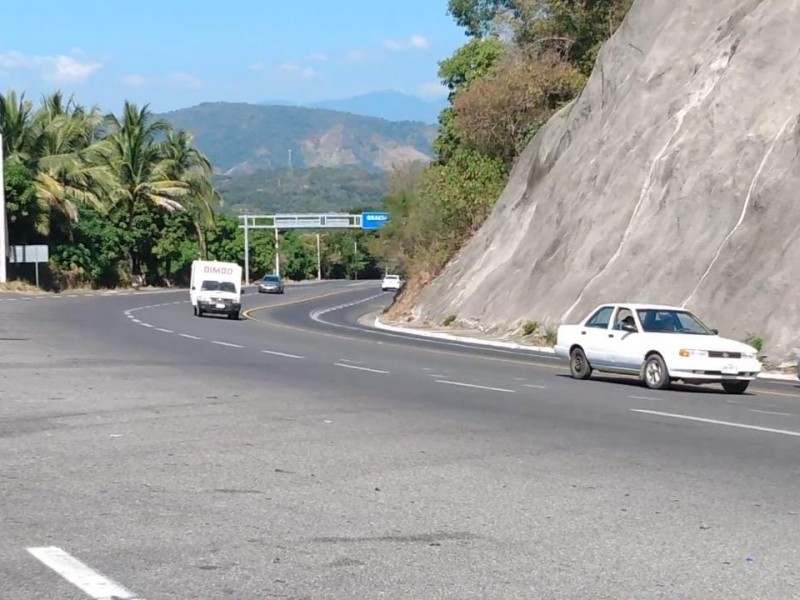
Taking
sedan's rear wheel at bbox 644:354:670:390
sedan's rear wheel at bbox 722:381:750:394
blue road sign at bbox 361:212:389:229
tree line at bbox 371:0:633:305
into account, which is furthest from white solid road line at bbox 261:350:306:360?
blue road sign at bbox 361:212:389:229

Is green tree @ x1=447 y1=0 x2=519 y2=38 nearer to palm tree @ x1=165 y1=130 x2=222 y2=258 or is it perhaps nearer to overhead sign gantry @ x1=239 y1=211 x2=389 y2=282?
palm tree @ x1=165 y1=130 x2=222 y2=258

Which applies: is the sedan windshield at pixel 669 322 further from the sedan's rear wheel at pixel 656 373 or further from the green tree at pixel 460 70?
the green tree at pixel 460 70

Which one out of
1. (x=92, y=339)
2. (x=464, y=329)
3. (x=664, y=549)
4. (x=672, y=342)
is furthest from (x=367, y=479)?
(x=464, y=329)

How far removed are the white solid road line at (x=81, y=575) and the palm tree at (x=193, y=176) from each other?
281 ft

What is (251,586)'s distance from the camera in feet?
22.7

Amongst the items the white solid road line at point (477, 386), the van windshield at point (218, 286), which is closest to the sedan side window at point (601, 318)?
the white solid road line at point (477, 386)

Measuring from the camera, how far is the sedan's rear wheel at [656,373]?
813 inches

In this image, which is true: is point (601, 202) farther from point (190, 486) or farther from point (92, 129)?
point (92, 129)

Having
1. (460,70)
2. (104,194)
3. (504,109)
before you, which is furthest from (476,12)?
(104,194)

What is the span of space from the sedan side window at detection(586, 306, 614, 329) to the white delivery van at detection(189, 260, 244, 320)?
2861 cm

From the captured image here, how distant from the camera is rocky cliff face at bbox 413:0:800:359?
103 feet

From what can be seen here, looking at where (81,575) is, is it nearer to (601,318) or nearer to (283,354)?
(601,318)

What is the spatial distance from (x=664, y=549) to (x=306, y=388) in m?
11.6

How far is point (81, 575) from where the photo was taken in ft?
23.3
